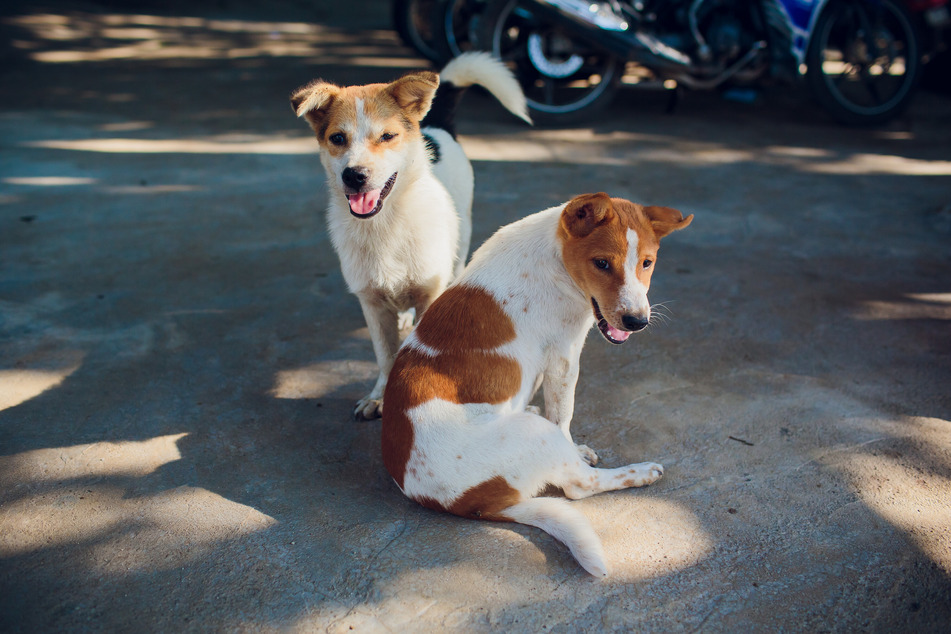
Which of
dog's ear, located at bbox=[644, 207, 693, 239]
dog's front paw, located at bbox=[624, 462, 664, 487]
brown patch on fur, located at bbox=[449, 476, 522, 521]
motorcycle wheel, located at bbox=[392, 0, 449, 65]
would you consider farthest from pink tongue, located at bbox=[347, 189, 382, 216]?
motorcycle wheel, located at bbox=[392, 0, 449, 65]

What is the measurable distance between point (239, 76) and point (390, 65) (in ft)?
5.88

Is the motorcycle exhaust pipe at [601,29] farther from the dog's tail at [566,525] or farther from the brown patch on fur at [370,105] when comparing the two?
the dog's tail at [566,525]

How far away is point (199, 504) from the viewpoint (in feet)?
7.84

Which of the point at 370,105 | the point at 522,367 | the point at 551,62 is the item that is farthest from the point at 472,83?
the point at 551,62

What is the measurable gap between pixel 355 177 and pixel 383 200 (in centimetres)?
17

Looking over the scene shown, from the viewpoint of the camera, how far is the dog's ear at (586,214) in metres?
2.25

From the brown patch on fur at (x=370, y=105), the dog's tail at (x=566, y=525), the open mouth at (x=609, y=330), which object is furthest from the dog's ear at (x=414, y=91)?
the dog's tail at (x=566, y=525)

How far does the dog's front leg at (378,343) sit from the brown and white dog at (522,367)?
1.47ft

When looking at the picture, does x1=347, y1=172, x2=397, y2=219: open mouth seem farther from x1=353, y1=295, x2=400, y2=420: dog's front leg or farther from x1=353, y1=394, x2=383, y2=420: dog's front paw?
x1=353, y1=394, x2=383, y2=420: dog's front paw

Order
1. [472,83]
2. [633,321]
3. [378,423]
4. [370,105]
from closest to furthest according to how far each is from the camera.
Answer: [633,321], [370,105], [378,423], [472,83]

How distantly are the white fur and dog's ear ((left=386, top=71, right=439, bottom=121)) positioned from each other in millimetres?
653

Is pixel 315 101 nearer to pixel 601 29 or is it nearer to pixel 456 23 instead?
pixel 601 29

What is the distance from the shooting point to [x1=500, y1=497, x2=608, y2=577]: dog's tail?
2055 millimetres

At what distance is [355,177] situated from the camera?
8.39 feet
